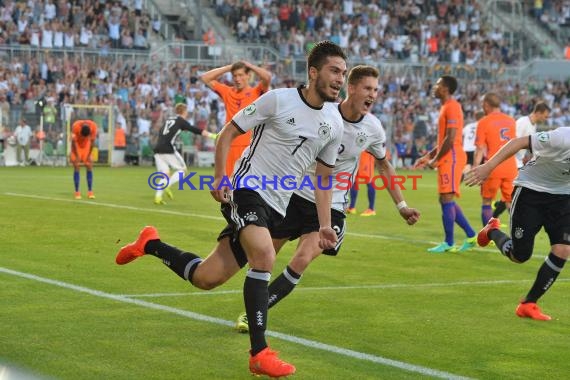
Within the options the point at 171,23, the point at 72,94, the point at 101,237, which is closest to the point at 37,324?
the point at 101,237

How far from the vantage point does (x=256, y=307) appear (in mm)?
6676

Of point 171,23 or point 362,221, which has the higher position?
point 171,23

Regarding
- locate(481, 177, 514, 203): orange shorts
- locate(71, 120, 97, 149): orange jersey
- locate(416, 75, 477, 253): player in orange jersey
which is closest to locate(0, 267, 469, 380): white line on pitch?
locate(416, 75, 477, 253): player in orange jersey

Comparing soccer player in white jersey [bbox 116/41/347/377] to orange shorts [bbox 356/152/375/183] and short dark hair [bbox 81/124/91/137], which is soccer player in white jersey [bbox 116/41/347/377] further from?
short dark hair [bbox 81/124/91/137]

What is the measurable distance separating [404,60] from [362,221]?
3071cm

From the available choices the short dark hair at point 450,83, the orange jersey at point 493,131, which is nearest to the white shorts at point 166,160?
the orange jersey at point 493,131

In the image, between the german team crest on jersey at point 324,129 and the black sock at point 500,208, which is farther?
the black sock at point 500,208

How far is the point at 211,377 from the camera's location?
655 cm

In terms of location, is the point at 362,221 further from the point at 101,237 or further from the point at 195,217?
the point at 101,237

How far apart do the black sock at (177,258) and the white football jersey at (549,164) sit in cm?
287

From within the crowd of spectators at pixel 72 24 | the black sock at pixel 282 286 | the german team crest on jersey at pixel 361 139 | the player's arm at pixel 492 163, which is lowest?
the black sock at pixel 282 286

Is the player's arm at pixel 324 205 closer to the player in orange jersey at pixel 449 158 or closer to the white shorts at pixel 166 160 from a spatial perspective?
the player in orange jersey at pixel 449 158

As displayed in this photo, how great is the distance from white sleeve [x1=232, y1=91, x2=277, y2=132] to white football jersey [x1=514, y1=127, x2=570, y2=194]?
2.47 m

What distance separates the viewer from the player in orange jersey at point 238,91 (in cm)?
1337
